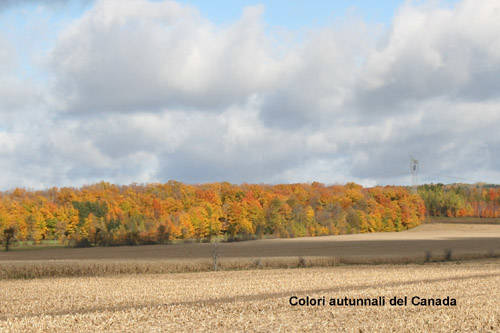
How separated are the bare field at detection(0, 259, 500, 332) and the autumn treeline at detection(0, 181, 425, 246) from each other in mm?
65358

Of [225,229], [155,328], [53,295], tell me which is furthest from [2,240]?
[155,328]

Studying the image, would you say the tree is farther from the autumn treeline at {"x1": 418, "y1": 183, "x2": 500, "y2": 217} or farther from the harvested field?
the autumn treeline at {"x1": 418, "y1": 183, "x2": 500, "y2": 217}

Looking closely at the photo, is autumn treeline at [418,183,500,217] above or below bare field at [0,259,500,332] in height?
above

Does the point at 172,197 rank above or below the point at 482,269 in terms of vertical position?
above

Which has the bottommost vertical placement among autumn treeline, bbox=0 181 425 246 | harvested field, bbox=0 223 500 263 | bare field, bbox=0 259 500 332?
harvested field, bbox=0 223 500 263

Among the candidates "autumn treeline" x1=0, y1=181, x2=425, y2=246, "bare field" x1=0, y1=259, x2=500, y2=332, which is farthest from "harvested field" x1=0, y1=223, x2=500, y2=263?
"bare field" x1=0, y1=259, x2=500, y2=332

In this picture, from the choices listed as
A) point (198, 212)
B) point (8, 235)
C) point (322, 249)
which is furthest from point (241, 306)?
point (198, 212)

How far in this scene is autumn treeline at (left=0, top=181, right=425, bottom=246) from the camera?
99125 millimetres

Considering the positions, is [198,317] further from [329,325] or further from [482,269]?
[482,269]

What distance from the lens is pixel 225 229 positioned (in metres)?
111

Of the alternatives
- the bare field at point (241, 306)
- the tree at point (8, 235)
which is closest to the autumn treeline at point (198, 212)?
the tree at point (8, 235)

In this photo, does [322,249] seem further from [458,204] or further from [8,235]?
[458,204]

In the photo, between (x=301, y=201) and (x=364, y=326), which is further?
(x=301, y=201)

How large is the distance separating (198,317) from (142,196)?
317 ft
